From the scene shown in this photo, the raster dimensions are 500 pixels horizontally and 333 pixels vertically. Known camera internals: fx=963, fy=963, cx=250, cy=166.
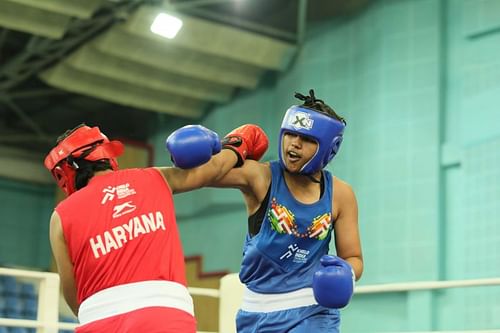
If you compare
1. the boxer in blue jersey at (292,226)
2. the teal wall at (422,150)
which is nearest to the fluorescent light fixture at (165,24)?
the teal wall at (422,150)

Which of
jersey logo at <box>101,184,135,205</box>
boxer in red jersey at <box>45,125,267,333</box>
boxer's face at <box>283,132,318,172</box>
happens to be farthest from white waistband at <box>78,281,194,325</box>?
boxer's face at <box>283,132,318,172</box>

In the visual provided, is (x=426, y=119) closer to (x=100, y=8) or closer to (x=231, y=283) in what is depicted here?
(x=100, y=8)

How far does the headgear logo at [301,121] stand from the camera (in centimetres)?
307

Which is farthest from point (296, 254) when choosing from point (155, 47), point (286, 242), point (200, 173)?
point (155, 47)

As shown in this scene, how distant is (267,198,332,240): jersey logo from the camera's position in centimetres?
305

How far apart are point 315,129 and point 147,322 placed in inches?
36.7

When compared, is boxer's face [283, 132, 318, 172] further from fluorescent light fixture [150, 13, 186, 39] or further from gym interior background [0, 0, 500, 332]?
fluorescent light fixture [150, 13, 186, 39]

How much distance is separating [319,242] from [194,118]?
7526 mm

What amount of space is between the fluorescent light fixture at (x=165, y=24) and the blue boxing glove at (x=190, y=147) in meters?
5.76

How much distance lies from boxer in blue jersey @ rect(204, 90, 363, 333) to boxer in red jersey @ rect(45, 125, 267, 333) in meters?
0.48

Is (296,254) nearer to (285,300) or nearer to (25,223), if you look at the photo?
(285,300)

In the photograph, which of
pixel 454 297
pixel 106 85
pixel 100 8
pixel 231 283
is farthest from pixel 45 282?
pixel 106 85

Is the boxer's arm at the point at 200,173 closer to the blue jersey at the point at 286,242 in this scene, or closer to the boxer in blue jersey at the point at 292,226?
the boxer in blue jersey at the point at 292,226

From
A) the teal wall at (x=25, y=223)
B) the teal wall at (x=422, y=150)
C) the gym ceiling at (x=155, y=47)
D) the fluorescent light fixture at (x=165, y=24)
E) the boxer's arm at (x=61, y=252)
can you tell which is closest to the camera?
the boxer's arm at (x=61, y=252)
